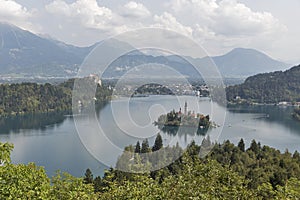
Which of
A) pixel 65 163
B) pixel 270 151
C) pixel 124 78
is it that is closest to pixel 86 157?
pixel 65 163

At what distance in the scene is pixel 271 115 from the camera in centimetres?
3300

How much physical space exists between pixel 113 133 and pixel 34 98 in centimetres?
3236

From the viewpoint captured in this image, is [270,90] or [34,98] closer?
[34,98]

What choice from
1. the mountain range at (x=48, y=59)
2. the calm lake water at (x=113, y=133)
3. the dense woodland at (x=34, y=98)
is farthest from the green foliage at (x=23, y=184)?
the mountain range at (x=48, y=59)

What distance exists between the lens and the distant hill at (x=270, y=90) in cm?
4553

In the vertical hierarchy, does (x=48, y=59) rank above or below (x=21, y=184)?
above

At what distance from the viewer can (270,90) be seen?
47969 millimetres

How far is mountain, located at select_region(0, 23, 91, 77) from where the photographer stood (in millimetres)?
94125

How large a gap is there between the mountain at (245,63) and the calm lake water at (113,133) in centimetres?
5145

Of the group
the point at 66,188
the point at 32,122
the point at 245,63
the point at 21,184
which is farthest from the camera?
the point at 245,63

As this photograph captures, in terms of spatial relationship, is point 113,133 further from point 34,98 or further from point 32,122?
point 34,98

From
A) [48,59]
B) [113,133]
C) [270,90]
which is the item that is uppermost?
[48,59]

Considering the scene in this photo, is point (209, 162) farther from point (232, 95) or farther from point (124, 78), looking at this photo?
point (232, 95)

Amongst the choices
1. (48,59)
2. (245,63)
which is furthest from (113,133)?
(245,63)
